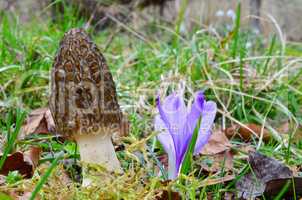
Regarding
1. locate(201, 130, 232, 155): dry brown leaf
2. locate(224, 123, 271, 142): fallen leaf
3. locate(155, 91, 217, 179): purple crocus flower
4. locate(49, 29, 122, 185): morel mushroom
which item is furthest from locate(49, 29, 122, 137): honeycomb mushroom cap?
locate(224, 123, 271, 142): fallen leaf

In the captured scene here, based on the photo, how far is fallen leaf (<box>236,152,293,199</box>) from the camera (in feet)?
5.50

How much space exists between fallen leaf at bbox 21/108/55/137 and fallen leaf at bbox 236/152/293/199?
0.89 meters

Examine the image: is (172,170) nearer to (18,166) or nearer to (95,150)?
(95,150)

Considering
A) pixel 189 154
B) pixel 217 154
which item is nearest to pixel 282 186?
pixel 189 154

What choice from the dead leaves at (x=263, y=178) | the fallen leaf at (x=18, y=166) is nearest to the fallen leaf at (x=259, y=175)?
the dead leaves at (x=263, y=178)

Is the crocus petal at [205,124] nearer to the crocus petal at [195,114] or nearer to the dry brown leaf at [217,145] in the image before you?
the crocus petal at [195,114]

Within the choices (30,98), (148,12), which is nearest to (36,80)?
(30,98)

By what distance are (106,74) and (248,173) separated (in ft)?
1.96

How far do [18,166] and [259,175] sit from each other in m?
0.78

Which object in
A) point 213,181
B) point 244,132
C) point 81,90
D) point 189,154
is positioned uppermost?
point 81,90

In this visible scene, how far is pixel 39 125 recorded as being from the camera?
91.8 inches

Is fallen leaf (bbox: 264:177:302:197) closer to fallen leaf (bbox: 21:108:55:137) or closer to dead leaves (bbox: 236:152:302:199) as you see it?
dead leaves (bbox: 236:152:302:199)

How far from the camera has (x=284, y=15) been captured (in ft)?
38.0

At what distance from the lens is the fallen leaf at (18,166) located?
178 cm
